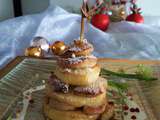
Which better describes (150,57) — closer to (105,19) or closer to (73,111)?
(105,19)

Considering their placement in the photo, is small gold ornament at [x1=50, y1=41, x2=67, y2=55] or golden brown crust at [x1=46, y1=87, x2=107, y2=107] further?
small gold ornament at [x1=50, y1=41, x2=67, y2=55]

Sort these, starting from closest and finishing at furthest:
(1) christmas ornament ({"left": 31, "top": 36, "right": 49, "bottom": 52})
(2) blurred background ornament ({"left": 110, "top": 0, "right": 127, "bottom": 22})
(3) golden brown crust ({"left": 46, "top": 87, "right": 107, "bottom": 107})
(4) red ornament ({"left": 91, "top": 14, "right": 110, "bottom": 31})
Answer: (3) golden brown crust ({"left": 46, "top": 87, "right": 107, "bottom": 107}) → (1) christmas ornament ({"left": 31, "top": 36, "right": 49, "bottom": 52}) → (4) red ornament ({"left": 91, "top": 14, "right": 110, "bottom": 31}) → (2) blurred background ornament ({"left": 110, "top": 0, "right": 127, "bottom": 22})

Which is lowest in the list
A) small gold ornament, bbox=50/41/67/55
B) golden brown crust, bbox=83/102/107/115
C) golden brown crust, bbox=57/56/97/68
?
small gold ornament, bbox=50/41/67/55

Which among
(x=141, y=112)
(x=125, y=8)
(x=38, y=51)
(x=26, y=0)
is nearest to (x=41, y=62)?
(x=38, y=51)

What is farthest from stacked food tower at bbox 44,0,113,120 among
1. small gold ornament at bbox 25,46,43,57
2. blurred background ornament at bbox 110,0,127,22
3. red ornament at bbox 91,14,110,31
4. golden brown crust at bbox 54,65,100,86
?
blurred background ornament at bbox 110,0,127,22

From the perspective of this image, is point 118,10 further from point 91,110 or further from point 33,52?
point 91,110

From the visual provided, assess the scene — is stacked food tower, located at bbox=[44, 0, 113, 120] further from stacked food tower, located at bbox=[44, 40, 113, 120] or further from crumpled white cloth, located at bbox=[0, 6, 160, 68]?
crumpled white cloth, located at bbox=[0, 6, 160, 68]
